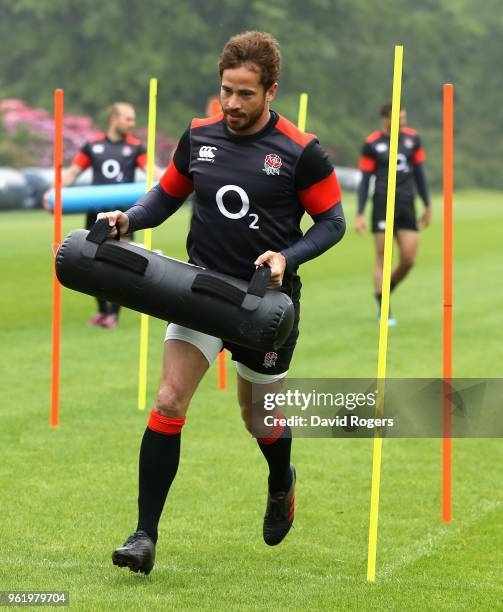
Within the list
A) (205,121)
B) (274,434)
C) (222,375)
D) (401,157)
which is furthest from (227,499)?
(401,157)

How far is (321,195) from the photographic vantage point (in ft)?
18.2

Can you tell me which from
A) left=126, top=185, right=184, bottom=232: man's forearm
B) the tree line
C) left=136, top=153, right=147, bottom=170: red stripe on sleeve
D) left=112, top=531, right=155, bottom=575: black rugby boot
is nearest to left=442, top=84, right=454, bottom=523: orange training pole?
left=126, top=185, right=184, bottom=232: man's forearm

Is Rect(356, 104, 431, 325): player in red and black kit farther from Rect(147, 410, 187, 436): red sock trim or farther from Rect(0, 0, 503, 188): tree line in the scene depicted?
Rect(0, 0, 503, 188): tree line

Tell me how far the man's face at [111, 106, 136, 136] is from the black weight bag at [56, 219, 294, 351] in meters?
8.28

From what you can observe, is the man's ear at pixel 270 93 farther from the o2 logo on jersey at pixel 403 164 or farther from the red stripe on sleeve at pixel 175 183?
the o2 logo on jersey at pixel 403 164

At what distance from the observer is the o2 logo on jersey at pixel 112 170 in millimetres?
13578

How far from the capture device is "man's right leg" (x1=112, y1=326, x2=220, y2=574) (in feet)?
18.0

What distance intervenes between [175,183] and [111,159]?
796cm

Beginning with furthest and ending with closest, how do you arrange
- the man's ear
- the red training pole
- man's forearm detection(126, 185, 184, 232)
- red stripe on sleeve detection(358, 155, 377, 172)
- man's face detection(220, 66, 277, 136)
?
1. red stripe on sleeve detection(358, 155, 377, 172)
2. the red training pole
3. man's forearm detection(126, 185, 184, 232)
4. the man's ear
5. man's face detection(220, 66, 277, 136)

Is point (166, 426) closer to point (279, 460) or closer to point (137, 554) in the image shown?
point (137, 554)

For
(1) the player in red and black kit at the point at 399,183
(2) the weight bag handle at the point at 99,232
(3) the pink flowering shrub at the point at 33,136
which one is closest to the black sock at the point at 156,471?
(2) the weight bag handle at the point at 99,232

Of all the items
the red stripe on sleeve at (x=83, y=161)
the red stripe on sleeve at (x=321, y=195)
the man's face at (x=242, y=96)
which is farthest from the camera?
the red stripe on sleeve at (x=83, y=161)

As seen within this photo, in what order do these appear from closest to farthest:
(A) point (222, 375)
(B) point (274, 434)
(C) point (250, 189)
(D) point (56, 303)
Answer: (C) point (250, 189)
(B) point (274, 434)
(D) point (56, 303)
(A) point (222, 375)

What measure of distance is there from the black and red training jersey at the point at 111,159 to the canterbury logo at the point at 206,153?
8.15 m
